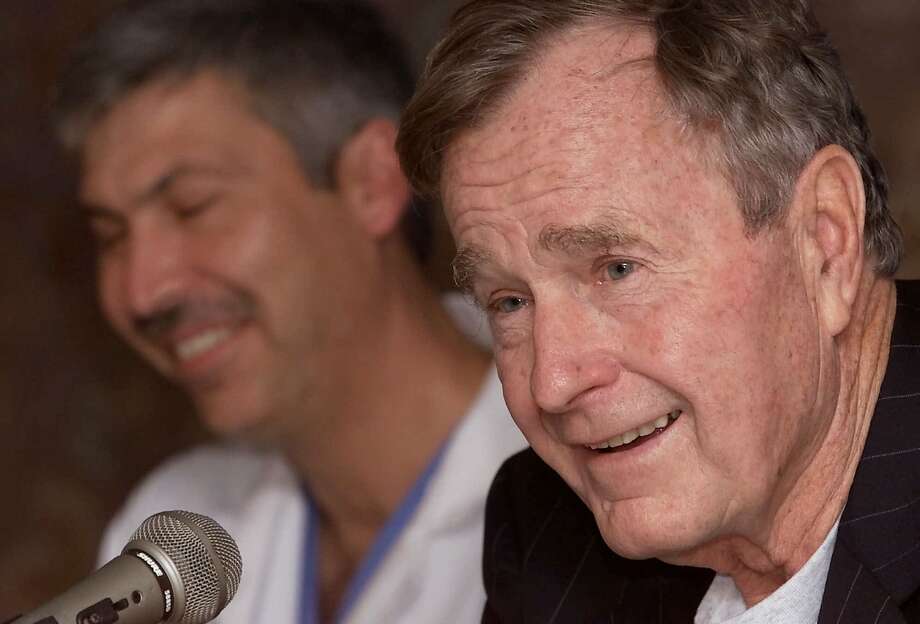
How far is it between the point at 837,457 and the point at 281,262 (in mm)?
1422

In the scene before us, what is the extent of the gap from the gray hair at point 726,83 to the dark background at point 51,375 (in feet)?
7.16

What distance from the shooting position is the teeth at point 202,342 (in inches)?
114

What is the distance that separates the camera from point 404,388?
2.87 meters

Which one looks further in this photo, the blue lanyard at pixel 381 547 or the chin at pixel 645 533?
the blue lanyard at pixel 381 547

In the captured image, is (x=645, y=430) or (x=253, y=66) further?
(x=253, y=66)

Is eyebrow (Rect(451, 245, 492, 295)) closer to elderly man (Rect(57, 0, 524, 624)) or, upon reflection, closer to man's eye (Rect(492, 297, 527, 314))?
man's eye (Rect(492, 297, 527, 314))

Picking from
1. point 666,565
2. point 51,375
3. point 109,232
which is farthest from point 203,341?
point 666,565

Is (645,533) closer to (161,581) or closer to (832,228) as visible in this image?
(832,228)

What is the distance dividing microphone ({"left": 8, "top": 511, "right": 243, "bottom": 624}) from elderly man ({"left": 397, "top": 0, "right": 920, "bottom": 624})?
0.39 metres

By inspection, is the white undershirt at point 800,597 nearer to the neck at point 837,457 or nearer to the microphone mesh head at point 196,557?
the neck at point 837,457

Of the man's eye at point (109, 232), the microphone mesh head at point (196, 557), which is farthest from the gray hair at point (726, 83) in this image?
the man's eye at point (109, 232)

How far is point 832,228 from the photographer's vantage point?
1620mm

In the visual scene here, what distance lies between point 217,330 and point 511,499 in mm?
1056

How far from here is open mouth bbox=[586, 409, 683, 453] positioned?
1.61 m
